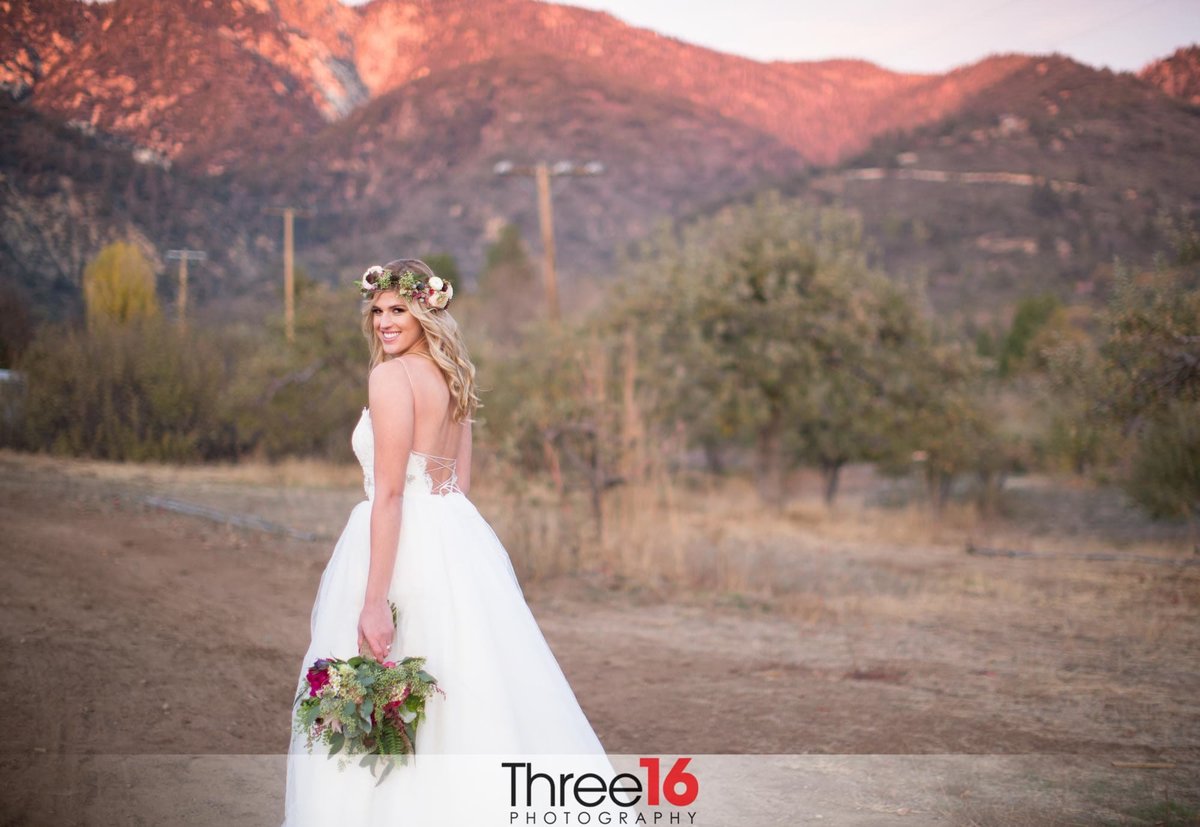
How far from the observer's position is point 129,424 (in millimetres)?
17641

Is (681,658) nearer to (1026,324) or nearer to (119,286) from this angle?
(119,286)

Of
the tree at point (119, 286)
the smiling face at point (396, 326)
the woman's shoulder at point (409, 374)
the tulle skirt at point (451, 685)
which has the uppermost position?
the tree at point (119, 286)

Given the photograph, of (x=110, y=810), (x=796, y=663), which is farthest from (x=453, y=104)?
(x=110, y=810)

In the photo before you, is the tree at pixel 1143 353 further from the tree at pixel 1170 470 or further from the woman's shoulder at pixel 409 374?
the woman's shoulder at pixel 409 374

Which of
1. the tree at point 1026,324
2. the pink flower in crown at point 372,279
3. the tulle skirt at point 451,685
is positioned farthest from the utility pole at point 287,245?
the tree at point 1026,324

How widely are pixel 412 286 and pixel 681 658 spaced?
4581mm

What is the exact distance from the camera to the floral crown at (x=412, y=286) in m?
3.60

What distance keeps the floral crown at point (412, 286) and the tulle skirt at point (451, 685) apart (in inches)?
27.8

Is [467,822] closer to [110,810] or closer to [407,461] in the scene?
[407,461]

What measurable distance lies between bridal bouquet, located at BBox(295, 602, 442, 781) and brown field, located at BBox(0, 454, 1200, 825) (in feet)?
3.77

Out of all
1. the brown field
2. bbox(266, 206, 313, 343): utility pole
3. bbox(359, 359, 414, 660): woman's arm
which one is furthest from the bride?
bbox(266, 206, 313, 343): utility pole

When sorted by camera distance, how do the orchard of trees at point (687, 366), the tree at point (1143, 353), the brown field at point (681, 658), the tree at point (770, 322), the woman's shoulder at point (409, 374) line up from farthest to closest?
the tree at point (770, 322)
the orchard of trees at point (687, 366)
the tree at point (1143, 353)
the brown field at point (681, 658)
the woman's shoulder at point (409, 374)

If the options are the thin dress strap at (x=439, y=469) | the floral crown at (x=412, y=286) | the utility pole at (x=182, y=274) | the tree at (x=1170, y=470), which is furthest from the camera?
the utility pole at (x=182, y=274)

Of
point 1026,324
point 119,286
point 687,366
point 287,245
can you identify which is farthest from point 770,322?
point 1026,324
